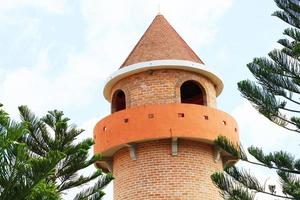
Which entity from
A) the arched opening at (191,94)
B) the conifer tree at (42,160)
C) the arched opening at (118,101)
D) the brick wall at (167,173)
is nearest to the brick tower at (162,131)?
the brick wall at (167,173)

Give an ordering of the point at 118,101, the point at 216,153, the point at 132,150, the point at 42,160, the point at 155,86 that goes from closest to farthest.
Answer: the point at 42,160 → the point at 132,150 → the point at 216,153 → the point at 155,86 → the point at 118,101

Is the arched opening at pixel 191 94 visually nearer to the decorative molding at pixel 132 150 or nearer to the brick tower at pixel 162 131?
the brick tower at pixel 162 131

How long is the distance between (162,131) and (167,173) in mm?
772

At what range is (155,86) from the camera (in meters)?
12.7

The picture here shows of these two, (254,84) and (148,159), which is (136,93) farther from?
(254,84)

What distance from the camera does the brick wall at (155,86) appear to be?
12.6 meters

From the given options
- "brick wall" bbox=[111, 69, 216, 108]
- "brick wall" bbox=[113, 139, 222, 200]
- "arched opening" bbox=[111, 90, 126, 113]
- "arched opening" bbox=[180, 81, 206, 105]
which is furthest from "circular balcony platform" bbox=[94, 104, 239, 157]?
"arched opening" bbox=[180, 81, 206, 105]

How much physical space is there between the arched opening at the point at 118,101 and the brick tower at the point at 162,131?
1.01ft

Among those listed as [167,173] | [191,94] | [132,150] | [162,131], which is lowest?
[167,173]

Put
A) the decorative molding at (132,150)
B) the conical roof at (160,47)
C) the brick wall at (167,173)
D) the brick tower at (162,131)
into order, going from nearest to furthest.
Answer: the brick wall at (167,173) → the brick tower at (162,131) → the decorative molding at (132,150) → the conical roof at (160,47)

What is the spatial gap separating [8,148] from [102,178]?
3233mm

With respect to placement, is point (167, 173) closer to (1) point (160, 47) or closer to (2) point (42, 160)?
(1) point (160, 47)

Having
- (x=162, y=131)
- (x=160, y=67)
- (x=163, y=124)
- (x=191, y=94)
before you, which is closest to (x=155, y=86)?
(x=160, y=67)

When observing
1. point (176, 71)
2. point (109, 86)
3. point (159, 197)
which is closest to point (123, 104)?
point (109, 86)
